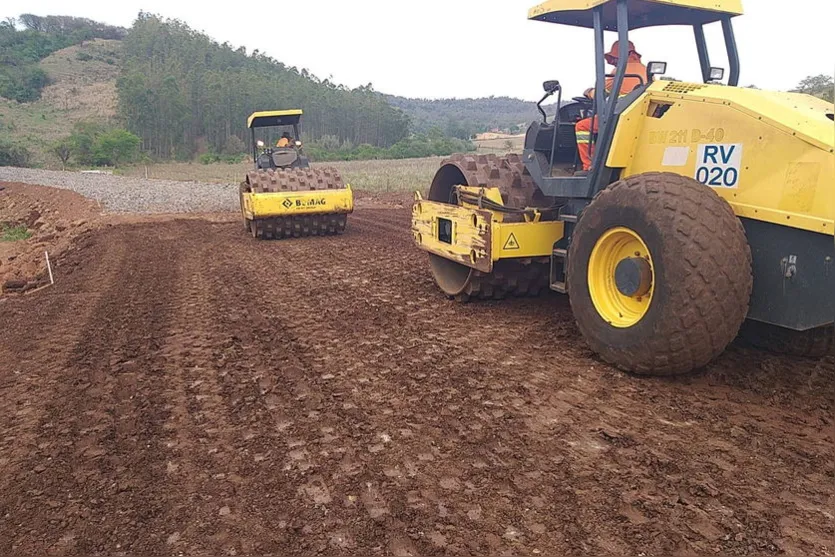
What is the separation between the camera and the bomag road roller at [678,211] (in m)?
3.77

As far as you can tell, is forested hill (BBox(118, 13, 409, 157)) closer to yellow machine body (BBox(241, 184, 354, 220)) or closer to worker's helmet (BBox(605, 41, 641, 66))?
yellow machine body (BBox(241, 184, 354, 220))

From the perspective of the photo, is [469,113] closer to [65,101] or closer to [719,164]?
[65,101]

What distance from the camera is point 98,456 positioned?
11.6 feet

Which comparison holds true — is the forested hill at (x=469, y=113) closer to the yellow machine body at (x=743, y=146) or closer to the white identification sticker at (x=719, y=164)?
the yellow machine body at (x=743, y=146)

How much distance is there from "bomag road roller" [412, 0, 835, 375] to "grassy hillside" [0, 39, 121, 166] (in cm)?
6230

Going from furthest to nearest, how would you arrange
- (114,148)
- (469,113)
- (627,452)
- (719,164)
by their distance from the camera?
(469,113) < (114,148) < (719,164) < (627,452)

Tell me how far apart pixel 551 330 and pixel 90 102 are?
108 m

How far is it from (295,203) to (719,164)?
877cm

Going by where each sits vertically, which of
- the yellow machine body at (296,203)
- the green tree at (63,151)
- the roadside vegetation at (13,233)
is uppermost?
the green tree at (63,151)

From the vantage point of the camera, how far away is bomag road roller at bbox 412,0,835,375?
3768 millimetres

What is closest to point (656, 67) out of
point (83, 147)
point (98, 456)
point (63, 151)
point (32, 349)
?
point (98, 456)

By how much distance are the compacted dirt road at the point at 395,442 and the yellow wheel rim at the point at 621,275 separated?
1.34 feet

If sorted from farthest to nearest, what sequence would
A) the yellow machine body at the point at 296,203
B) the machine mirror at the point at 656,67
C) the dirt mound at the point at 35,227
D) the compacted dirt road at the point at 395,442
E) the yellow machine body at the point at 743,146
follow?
the yellow machine body at the point at 296,203 < the dirt mound at the point at 35,227 < the machine mirror at the point at 656,67 < the yellow machine body at the point at 743,146 < the compacted dirt road at the point at 395,442

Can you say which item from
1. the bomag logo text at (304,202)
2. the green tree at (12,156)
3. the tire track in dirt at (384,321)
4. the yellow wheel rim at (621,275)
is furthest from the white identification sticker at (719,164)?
the green tree at (12,156)
